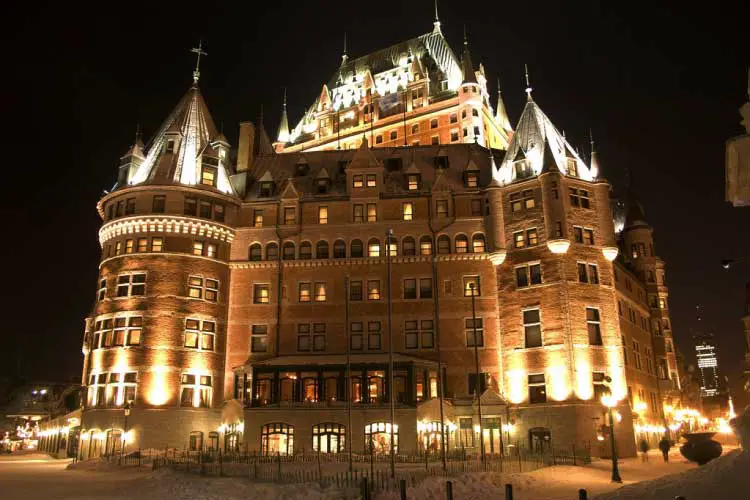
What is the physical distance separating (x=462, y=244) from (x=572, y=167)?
12.0 meters

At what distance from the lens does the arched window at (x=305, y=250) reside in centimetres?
5825

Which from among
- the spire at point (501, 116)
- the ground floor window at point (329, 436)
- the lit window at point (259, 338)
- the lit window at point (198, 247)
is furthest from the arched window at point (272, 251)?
the spire at point (501, 116)

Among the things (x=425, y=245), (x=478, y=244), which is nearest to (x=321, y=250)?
(x=425, y=245)

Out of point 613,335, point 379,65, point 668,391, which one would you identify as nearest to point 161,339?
point 613,335

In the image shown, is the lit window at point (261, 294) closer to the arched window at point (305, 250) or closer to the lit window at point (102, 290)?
the arched window at point (305, 250)

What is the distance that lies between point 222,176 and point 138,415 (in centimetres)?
2294

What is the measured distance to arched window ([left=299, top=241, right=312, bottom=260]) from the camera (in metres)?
58.2

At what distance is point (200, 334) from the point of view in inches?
2163

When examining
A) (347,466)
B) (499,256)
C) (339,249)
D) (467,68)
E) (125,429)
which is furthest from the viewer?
(467,68)

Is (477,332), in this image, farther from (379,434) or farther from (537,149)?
(537,149)

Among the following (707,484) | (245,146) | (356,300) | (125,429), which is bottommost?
(707,484)

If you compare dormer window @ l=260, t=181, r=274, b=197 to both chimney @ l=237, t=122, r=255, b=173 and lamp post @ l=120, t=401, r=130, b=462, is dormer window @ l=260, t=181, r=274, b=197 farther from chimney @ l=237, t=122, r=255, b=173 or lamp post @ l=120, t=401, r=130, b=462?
lamp post @ l=120, t=401, r=130, b=462

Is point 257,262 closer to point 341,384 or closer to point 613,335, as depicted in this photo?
point 341,384

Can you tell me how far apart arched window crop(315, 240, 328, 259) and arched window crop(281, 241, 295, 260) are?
2.24 meters
